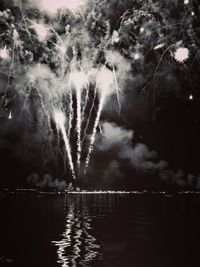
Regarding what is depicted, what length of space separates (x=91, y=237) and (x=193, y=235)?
923 centimetres

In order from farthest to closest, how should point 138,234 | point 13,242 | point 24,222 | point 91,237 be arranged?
point 24,222 → point 138,234 → point 91,237 → point 13,242

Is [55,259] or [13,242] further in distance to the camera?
[13,242]

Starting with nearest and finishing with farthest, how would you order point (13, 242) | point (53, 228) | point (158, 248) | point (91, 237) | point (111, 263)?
point (111, 263)
point (158, 248)
point (13, 242)
point (91, 237)
point (53, 228)

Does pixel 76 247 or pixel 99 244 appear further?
pixel 99 244

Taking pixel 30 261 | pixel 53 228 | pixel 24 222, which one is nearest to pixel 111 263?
pixel 30 261

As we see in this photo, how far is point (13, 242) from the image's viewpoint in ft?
98.7

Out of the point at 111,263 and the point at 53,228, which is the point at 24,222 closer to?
the point at 53,228

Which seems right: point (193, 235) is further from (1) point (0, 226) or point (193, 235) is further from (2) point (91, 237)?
(1) point (0, 226)

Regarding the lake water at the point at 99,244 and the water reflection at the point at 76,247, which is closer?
the water reflection at the point at 76,247

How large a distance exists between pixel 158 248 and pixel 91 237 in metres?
7.05

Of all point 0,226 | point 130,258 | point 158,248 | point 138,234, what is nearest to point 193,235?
point 138,234

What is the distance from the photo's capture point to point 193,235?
35219mm

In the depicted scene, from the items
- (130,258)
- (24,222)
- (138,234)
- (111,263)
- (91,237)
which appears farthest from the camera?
(24,222)

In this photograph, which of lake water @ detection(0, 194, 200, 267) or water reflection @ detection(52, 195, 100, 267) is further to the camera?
lake water @ detection(0, 194, 200, 267)
